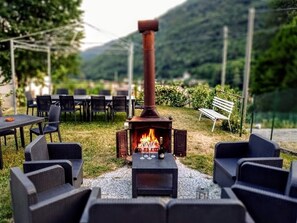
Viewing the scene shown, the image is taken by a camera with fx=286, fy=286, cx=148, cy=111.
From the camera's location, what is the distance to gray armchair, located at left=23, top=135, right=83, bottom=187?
11.7 feet

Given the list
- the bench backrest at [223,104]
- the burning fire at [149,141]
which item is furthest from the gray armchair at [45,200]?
the bench backrest at [223,104]

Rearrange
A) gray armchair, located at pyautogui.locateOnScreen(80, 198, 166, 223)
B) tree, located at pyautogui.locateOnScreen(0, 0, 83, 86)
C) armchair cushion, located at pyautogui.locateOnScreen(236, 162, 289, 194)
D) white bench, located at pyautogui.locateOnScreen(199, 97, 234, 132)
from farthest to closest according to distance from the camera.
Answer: tree, located at pyautogui.locateOnScreen(0, 0, 83, 86)
white bench, located at pyautogui.locateOnScreen(199, 97, 234, 132)
armchair cushion, located at pyautogui.locateOnScreen(236, 162, 289, 194)
gray armchair, located at pyautogui.locateOnScreen(80, 198, 166, 223)

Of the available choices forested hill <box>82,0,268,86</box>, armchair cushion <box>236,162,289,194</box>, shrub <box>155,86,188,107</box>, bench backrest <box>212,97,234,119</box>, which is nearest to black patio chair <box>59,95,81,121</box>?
shrub <box>155,86,188,107</box>

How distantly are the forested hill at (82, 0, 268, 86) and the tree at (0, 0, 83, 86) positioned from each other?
600cm

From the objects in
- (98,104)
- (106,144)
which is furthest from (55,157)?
(98,104)

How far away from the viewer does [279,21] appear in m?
8.01

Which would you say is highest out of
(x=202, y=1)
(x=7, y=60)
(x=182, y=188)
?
(x=202, y=1)

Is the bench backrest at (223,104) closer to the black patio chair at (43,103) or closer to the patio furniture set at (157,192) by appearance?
the patio furniture set at (157,192)

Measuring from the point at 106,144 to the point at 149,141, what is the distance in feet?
6.19

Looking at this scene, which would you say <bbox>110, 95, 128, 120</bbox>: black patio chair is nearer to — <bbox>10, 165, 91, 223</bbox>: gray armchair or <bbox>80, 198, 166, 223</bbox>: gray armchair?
<bbox>10, 165, 91, 223</bbox>: gray armchair

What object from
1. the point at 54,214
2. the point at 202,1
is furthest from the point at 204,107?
the point at 202,1

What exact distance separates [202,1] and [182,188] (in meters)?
27.9

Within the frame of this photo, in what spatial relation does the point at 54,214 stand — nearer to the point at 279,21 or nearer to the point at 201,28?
the point at 279,21

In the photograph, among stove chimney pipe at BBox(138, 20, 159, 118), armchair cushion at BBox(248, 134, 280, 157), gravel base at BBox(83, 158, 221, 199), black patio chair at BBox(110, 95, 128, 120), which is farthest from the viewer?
black patio chair at BBox(110, 95, 128, 120)
